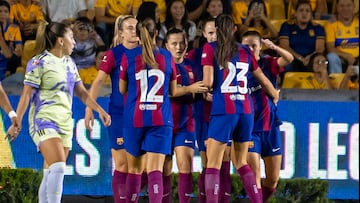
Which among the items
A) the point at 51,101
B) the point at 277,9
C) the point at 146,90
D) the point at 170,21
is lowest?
the point at 51,101

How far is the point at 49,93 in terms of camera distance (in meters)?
10.5

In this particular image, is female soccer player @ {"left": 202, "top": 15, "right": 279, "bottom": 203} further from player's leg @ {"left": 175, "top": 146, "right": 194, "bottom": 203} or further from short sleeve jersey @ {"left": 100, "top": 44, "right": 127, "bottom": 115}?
short sleeve jersey @ {"left": 100, "top": 44, "right": 127, "bottom": 115}

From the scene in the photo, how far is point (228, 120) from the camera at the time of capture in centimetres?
1116

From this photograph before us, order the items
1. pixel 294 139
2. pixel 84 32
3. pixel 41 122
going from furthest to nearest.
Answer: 1. pixel 84 32
2. pixel 294 139
3. pixel 41 122

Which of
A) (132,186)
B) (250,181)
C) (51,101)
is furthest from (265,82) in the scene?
(51,101)

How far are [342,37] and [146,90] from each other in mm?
6197

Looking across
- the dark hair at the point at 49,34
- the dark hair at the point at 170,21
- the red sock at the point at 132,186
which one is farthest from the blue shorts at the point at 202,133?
the dark hair at the point at 170,21

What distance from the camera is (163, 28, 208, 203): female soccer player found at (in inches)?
460

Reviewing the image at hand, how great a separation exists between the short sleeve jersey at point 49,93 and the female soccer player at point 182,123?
60.1 inches

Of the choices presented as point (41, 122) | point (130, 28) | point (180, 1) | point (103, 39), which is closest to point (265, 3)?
point (180, 1)

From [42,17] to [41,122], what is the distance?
5.55 m

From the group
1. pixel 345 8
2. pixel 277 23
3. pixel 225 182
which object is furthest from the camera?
pixel 345 8

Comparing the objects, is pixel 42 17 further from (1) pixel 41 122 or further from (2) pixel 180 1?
→ (1) pixel 41 122

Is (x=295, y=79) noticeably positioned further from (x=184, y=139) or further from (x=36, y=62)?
(x=36, y=62)
